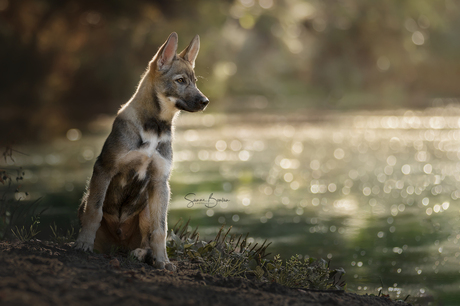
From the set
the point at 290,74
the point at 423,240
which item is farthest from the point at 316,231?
the point at 290,74

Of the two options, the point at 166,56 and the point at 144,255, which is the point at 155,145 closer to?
the point at 166,56

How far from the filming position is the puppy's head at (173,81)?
6613 millimetres

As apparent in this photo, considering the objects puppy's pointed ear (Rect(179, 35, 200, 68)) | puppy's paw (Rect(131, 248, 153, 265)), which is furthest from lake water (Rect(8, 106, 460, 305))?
puppy's pointed ear (Rect(179, 35, 200, 68))

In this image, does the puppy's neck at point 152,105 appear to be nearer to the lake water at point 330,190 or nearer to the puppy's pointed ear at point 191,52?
the puppy's pointed ear at point 191,52

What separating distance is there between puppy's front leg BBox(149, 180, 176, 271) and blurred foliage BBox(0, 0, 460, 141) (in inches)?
287

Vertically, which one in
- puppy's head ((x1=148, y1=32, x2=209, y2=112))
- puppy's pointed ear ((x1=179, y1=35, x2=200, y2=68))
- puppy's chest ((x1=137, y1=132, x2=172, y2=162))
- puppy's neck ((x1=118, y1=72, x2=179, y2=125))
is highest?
puppy's pointed ear ((x1=179, y1=35, x2=200, y2=68))

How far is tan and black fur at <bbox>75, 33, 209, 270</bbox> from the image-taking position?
6.41m

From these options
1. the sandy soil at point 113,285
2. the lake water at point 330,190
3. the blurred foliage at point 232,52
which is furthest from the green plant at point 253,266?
the blurred foliage at point 232,52

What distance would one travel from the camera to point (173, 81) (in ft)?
21.9

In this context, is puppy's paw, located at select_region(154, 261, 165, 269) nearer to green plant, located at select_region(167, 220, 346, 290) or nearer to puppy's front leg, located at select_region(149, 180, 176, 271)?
puppy's front leg, located at select_region(149, 180, 176, 271)

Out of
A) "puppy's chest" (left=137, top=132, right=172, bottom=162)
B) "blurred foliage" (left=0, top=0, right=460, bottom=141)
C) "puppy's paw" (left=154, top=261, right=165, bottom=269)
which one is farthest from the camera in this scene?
"blurred foliage" (left=0, top=0, right=460, bottom=141)

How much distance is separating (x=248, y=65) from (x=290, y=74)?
31.8 feet

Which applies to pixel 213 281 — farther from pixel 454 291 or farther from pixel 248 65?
pixel 248 65

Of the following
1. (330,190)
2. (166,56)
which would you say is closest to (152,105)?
(166,56)
